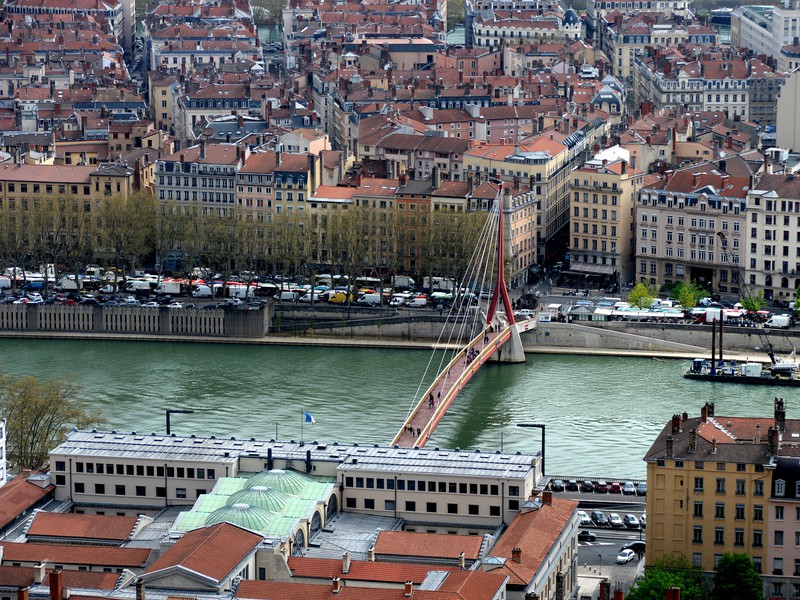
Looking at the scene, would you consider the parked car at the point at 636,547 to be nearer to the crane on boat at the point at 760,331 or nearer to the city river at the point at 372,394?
the city river at the point at 372,394

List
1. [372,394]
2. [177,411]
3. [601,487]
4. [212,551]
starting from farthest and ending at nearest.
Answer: [372,394] < [177,411] < [601,487] < [212,551]

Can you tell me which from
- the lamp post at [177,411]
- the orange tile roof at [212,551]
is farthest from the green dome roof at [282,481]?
the lamp post at [177,411]

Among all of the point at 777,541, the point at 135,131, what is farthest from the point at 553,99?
the point at 777,541

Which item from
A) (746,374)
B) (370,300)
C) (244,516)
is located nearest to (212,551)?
(244,516)

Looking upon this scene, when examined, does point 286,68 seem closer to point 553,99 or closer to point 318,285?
point 553,99

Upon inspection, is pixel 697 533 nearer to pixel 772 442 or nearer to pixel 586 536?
pixel 772 442
